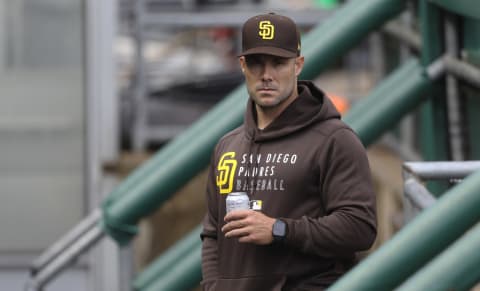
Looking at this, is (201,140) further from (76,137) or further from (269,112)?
(76,137)

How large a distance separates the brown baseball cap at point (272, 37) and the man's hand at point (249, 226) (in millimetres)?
462

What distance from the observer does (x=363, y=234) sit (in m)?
3.75

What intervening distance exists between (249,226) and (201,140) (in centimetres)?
236

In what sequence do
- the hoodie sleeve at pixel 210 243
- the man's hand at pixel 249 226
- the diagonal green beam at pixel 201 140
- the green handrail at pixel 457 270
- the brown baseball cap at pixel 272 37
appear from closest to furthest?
the green handrail at pixel 457 270 → the man's hand at pixel 249 226 → the brown baseball cap at pixel 272 37 → the hoodie sleeve at pixel 210 243 → the diagonal green beam at pixel 201 140

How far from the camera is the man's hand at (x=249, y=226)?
3676 mm

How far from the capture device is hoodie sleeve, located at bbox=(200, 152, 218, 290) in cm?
402

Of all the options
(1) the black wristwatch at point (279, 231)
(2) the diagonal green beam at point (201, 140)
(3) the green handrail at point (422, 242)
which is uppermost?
(2) the diagonal green beam at point (201, 140)

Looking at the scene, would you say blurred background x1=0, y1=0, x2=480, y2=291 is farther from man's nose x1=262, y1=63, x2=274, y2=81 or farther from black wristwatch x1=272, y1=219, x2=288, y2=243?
black wristwatch x1=272, y1=219, x2=288, y2=243

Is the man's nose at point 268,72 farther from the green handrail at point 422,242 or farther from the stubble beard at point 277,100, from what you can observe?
the green handrail at point 422,242

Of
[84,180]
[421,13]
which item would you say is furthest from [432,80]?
[84,180]

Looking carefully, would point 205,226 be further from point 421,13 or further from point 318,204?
point 421,13

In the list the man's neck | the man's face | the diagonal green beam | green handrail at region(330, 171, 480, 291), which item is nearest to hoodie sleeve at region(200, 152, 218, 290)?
the man's neck

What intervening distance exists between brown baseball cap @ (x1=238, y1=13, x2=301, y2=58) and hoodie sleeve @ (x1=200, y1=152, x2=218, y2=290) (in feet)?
1.45

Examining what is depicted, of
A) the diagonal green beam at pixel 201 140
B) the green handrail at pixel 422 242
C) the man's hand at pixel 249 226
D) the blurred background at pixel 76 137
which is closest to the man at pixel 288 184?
the man's hand at pixel 249 226
